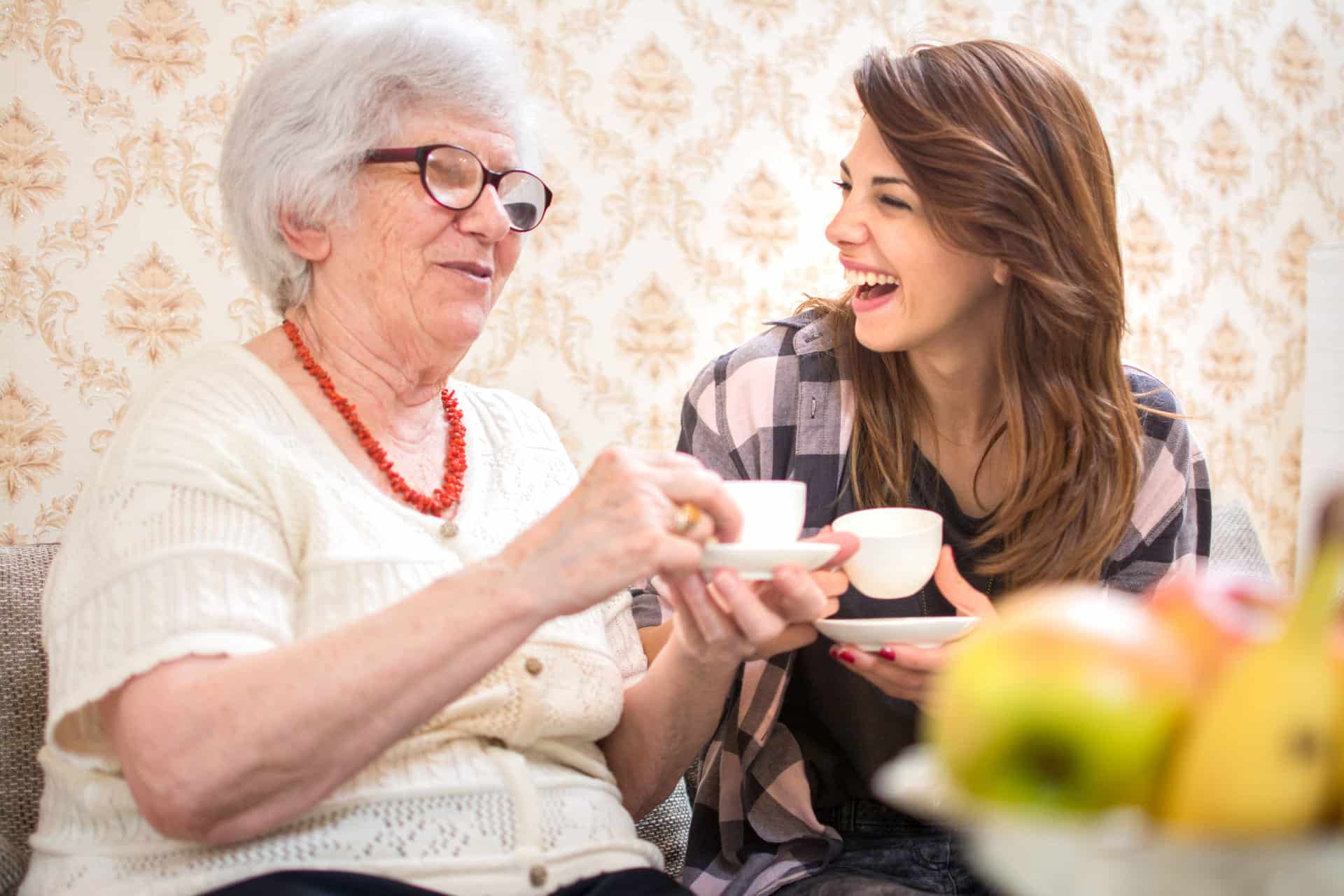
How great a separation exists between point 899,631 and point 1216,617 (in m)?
0.61

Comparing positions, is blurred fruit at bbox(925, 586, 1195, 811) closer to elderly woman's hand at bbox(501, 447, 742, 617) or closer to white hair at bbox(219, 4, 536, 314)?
elderly woman's hand at bbox(501, 447, 742, 617)

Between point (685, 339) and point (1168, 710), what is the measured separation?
2.40 m

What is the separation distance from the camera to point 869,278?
1584 mm

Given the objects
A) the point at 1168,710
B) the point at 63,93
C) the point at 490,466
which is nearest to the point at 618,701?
the point at 490,466

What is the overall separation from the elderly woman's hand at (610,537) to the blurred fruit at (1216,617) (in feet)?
1.55

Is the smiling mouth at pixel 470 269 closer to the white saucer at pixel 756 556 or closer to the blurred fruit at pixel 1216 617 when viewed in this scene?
the white saucer at pixel 756 556

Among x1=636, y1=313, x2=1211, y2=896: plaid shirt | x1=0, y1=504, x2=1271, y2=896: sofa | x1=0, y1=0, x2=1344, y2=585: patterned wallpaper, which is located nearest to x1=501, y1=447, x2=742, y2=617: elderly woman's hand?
x1=636, y1=313, x2=1211, y2=896: plaid shirt

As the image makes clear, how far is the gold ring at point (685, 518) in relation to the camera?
0.94 metres

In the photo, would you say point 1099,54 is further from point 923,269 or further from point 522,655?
point 522,655

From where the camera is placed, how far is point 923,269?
5.05 feet

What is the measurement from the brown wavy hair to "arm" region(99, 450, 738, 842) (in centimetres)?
69

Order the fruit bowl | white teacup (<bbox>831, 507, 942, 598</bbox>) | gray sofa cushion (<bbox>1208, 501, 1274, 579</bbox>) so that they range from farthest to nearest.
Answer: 1. gray sofa cushion (<bbox>1208, 501, 1274, 579</bbox>)
2. white teacup (<bbox>831, 507, 942, 598</bbox>)
3. the fruit bowl

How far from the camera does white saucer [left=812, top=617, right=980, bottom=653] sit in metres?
1.03

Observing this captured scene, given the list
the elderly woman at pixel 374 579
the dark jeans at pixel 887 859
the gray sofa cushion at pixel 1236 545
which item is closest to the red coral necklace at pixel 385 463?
the elderly woman at pixel 374 579
